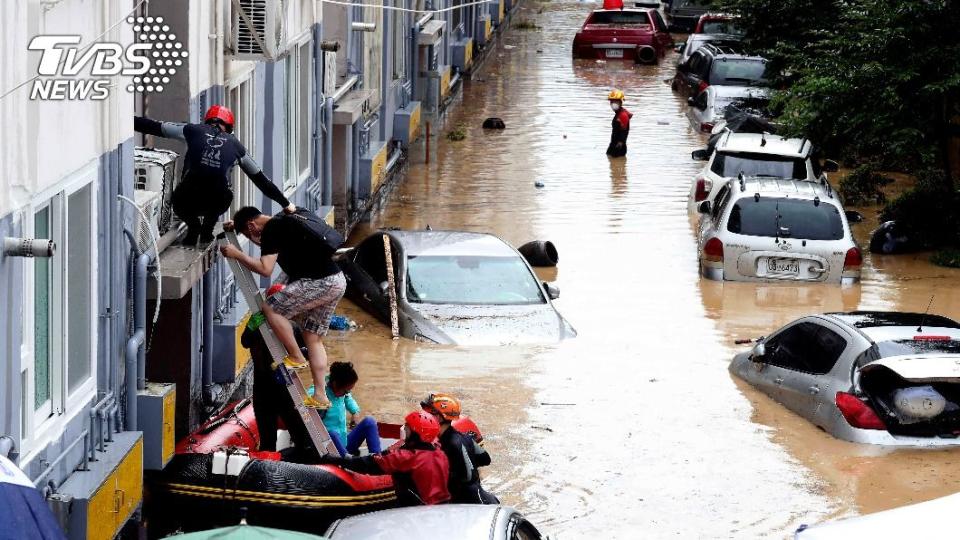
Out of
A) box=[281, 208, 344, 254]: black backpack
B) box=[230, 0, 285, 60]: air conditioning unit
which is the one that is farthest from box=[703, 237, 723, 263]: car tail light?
box=[281, 208, 344, 254]: black backpack

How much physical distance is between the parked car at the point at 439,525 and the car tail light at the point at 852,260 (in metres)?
12.5

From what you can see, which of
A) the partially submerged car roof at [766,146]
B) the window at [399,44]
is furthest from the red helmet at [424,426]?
the window at [399,44]

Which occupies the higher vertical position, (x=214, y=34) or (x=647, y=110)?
(x=214, y=34)

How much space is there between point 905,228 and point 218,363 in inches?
510

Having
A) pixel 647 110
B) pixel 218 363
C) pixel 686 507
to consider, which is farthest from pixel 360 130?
pixel 647 110

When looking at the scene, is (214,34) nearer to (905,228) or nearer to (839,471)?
(839,471)

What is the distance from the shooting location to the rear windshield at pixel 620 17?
47.5 metres

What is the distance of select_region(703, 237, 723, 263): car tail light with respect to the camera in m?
22.0

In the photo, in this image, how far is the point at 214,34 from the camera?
1432 cm

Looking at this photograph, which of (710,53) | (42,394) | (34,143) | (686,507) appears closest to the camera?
(34,143)

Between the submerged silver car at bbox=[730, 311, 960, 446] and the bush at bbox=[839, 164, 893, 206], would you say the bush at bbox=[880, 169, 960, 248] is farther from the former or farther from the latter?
the submerged silver car at bbox=[730, 311, 960, 446]

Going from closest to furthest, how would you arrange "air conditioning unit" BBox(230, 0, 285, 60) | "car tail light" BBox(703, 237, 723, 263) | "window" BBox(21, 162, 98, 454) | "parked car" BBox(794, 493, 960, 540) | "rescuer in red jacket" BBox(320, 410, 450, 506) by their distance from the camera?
"parked car" BBox(794, 493, 960, 540)
"window" BBox(21, 162, 98, 454)
"rescuer in red jacket" BBox(320, 410, 450, 506)
"air conditioning unit" BBox(230, 0, 285, 60)
"car tail light" BBox(703, 237, 723, 263)

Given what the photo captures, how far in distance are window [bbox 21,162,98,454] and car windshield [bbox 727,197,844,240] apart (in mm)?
12368

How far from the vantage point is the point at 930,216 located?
25172 mm
